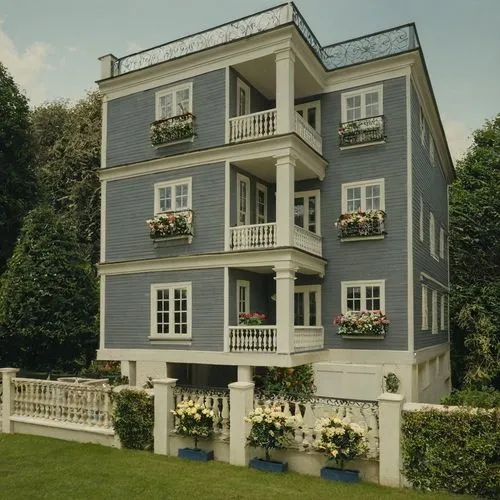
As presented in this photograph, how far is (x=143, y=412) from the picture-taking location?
44.2 ft

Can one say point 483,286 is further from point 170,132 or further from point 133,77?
point 133,77

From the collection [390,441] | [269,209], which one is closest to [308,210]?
[269,209]

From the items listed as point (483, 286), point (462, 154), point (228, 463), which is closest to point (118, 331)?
point (228, 463)

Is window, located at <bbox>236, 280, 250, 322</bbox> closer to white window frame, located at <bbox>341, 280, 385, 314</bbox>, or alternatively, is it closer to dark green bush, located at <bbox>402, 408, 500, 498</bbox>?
white window frame, located at <bbox>341, 280, 385, 314</bbox>

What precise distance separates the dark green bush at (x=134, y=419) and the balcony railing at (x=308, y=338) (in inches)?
191

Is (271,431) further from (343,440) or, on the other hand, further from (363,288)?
(363,288)

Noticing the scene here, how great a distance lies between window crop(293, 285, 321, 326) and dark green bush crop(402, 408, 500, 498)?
27.1 feet

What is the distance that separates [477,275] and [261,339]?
1365 centimetres

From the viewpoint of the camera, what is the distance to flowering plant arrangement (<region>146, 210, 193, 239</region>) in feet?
58.9

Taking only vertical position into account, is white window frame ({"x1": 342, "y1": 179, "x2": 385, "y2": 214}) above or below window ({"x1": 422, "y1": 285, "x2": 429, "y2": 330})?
above

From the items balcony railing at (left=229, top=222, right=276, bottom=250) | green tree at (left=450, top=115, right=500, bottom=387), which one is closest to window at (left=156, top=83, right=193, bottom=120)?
balcony railing at (left=229, top=222, right=276, bottom=250)

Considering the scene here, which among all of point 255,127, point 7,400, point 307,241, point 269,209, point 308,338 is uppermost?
point 255,127

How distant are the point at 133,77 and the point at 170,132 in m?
2.92

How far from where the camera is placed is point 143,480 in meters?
11.1
